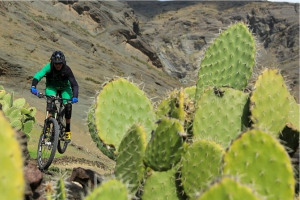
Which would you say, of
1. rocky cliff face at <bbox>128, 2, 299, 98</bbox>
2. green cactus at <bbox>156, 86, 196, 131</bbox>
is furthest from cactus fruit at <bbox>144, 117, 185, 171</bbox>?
rocky cliff face at <bbox>128, 2, 299, 98</bbox>

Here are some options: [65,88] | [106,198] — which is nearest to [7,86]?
[65,88]

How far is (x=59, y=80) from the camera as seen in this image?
209 inches

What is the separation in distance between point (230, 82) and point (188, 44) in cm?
7895

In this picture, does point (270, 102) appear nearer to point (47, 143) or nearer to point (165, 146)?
point (165, 146)

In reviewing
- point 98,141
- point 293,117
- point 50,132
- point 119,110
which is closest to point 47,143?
point 50,132

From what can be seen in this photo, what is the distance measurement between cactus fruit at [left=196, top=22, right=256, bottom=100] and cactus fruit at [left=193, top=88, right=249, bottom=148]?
483mm

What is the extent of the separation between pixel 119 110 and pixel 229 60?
3.49ft

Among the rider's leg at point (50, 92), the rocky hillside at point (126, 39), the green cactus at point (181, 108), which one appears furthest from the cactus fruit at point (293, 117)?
the rider's leg at point (50, 92)

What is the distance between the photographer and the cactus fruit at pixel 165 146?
8.23ft

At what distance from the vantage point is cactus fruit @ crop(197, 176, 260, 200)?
1.40 meters

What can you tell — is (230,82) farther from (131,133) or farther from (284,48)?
(284,48)

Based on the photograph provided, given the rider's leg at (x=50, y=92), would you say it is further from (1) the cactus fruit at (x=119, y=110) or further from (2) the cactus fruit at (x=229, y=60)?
(2) the cactus fruit at (x=229, y=60)

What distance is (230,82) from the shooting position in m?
3.51

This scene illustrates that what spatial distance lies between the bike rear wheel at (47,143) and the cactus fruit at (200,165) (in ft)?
9.91
